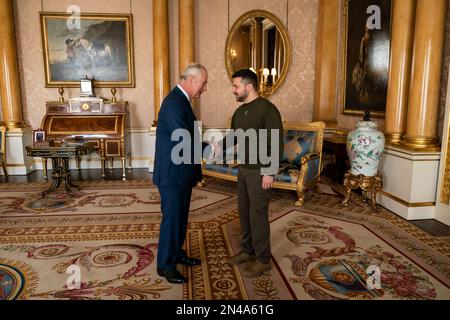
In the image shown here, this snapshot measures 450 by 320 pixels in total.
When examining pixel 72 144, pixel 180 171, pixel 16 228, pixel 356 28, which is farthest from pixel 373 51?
pixel 16 228

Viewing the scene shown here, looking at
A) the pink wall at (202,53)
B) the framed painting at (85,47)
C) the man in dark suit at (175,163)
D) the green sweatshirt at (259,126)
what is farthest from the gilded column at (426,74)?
the framed painting at (85,47)

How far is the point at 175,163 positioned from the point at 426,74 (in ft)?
10.6

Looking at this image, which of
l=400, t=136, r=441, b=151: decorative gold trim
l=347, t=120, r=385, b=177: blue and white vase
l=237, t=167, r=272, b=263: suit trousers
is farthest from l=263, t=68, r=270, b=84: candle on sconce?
l=237, t=167, r=272, b=263: suit trousers

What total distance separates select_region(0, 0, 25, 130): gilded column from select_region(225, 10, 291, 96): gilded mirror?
391cm

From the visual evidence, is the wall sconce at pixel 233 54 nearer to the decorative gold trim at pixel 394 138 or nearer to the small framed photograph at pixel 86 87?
the small framed photograph at pixel 86 87

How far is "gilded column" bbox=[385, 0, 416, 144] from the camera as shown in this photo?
4.32m

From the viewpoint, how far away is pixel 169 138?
250cm

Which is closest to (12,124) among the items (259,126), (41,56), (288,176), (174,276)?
(41,56)

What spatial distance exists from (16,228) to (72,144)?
1.55 meters

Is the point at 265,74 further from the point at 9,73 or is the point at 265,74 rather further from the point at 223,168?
the point at 9,73

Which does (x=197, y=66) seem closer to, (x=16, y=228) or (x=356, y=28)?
(x=16, y=228)

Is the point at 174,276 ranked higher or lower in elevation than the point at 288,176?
lower

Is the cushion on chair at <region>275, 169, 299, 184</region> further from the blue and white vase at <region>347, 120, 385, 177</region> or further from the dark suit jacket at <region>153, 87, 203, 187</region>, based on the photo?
the dark suit jacket at <region>153, 87, 203, 187</region>

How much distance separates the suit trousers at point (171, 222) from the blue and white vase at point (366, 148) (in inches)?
103
